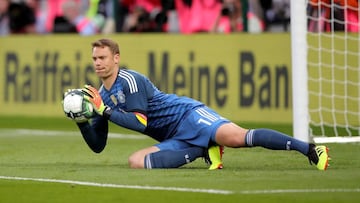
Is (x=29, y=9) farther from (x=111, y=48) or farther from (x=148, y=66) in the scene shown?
(x=111, y=48)

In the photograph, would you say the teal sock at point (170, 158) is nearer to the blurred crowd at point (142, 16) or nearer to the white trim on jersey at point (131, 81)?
the white trim on jersey at point (131, 81)

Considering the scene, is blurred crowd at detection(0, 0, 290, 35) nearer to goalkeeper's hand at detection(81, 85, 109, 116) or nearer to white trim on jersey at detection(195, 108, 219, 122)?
white trim on jersey at detection(195, 108, 219, 122)

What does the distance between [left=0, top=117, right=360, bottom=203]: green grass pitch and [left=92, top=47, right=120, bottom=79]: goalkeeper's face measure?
2.92 ft

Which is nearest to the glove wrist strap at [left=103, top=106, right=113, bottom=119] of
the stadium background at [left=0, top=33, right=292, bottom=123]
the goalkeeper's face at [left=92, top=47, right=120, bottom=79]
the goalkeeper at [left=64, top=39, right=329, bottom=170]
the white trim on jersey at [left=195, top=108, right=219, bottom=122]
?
the goalkeeper at [left=64, top=39, right=329, bottom=170]

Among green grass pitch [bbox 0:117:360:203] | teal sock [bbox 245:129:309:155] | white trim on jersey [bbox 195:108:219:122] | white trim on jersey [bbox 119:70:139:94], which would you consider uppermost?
white trim on jersey [bbox 119:70:139:94]

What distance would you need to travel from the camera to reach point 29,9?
2134cm

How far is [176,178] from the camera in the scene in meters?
9.91

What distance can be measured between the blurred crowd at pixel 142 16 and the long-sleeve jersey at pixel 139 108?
775 cm

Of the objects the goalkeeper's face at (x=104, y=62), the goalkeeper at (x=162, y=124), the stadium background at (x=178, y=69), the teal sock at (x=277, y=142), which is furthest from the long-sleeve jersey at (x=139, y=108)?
the stadium background at (x=178, y=69)

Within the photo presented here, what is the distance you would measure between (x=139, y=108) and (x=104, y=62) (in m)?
0.53

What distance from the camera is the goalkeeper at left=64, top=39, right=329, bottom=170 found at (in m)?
10.5

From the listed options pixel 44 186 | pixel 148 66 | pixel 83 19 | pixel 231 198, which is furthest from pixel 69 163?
pixel 83 19

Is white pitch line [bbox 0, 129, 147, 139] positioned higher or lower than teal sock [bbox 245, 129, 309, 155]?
lower

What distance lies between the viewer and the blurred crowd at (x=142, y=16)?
18.7 metres
